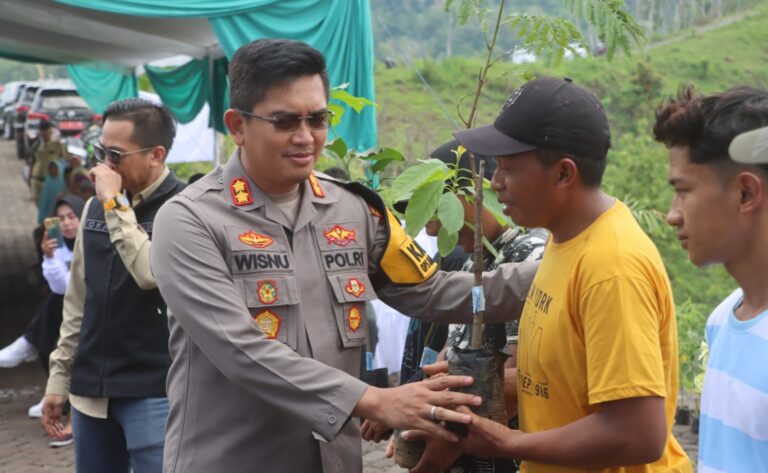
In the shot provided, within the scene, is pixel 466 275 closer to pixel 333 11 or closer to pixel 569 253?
pixel 569 253

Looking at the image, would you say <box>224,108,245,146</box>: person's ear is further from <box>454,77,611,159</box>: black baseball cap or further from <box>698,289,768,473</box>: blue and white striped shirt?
<box>698,289,768,473</box>: blue and white striped shirt

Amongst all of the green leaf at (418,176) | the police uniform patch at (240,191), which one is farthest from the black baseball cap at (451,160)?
the police uniform patch at (240,191)

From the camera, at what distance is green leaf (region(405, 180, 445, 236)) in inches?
94.4

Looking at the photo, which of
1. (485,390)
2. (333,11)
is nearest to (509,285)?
(485,390)

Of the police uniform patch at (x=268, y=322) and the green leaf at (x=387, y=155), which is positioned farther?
the green leaf at (x=387, y=155)

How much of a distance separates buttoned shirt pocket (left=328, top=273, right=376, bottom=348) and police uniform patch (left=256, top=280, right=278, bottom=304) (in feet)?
0.56

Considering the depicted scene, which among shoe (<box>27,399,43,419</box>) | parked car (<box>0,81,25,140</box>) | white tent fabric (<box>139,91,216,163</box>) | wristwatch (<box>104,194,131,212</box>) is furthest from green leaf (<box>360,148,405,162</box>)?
parked car (<box>0,81,25,140</box>)

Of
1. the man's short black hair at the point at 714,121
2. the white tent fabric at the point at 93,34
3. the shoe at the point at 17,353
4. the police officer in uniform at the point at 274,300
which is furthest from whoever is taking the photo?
the white tent fabric at the point at 93,34

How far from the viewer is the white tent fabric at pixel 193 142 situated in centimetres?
1291

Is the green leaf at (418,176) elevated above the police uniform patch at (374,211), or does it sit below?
above

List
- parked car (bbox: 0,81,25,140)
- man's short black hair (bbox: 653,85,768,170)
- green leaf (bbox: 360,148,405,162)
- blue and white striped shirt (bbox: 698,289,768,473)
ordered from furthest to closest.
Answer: parked car (bbox: 0,81,25,140) → green leaf (bbox: 360,148,405,162) → man's short black hair (bbox: 653,85,768,170) → blue and white striped shirt (bbox: 698,289,768,473)

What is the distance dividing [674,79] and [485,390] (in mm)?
18333

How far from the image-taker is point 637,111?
1791 centimetres

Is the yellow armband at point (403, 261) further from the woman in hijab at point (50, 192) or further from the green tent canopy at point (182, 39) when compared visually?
the woman in hijab at point (50, 192)
